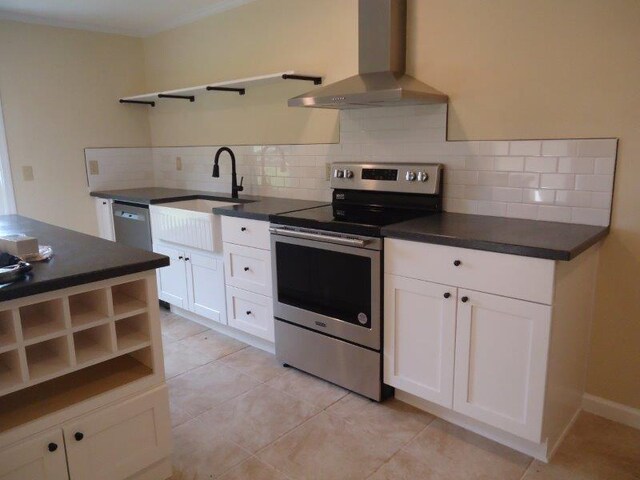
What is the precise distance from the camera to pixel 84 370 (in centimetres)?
182

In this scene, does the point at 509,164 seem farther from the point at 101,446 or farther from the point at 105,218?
the point at 105,218

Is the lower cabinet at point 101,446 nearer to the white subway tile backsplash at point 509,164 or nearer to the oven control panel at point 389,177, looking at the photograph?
the oven control panel at point 389,177

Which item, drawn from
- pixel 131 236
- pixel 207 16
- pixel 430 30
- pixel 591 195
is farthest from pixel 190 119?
pixel 591 195

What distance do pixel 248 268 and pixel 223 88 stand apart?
57.3 inches

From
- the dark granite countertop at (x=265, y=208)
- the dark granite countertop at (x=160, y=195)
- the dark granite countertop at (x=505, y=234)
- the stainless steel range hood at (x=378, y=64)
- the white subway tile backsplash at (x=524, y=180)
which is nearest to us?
the dark granite countertop at (x=505, y=234)

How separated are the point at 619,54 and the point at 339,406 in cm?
204

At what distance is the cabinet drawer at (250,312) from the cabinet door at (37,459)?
56.7 inches

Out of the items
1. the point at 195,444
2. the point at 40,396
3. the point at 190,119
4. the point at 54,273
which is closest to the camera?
the point at 54,273

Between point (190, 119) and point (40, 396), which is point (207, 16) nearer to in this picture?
point (190, 119)

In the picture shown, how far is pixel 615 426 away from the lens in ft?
7.27

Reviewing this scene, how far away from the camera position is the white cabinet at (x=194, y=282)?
126 inches

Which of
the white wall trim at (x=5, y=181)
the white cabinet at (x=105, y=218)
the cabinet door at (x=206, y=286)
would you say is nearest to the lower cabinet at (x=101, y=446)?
the cabinet door at (x=206, y=286)

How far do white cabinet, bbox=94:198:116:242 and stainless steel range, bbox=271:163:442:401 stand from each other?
6.83 ft

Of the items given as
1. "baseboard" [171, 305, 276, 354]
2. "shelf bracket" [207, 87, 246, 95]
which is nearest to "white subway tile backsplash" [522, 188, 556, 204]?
"baseboard" [171, 305, 276, 354]
